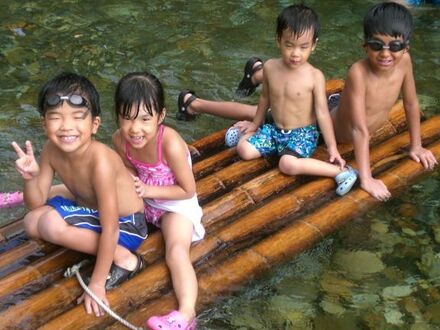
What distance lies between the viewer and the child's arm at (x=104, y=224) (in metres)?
2.89

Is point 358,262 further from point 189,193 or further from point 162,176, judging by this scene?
point 162,176

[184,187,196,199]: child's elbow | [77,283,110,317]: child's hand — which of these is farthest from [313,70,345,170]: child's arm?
[77,283,110,317]: child's hand

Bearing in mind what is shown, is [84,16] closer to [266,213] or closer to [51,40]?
[51,40]

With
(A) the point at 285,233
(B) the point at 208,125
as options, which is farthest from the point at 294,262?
(B) the point at 208,125

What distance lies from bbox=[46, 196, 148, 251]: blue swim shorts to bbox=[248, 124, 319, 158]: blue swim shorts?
1117 millimetres

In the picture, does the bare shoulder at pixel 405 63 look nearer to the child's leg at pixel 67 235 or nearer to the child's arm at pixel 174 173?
the child's arm at pixel 174 173

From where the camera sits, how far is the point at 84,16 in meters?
7.07

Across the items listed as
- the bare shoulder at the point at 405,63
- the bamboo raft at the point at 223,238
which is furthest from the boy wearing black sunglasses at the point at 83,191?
the bare shoulder at the point at 405,63

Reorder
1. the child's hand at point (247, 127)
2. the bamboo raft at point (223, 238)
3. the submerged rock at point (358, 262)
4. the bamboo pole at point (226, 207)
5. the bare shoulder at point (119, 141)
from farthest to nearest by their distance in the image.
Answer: the child's hand at point (247, 127)
the submerged rock at point (358, 262)
the bare shoulder at point (119, 141)
the bamboo pole at point (226, 207)
the bamboo raft at point (223, 238)

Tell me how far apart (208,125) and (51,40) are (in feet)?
7.67

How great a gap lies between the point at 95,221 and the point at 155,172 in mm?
415

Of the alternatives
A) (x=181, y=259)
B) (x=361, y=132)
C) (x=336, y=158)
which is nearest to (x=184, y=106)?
(x=336, y=158)

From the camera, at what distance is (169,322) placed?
285 cm

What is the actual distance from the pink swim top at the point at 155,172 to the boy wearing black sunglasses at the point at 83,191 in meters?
0.15
